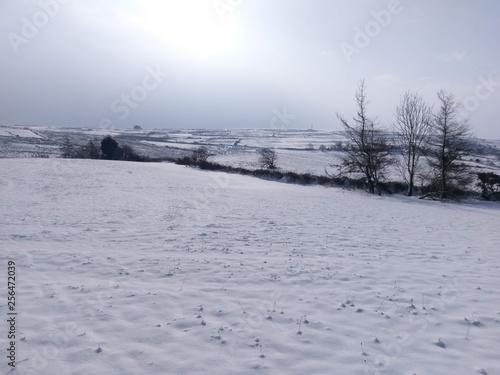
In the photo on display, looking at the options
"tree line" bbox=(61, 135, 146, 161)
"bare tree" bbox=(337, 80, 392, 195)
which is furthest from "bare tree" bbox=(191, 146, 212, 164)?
"bare tree" bbox=(337, 80, 392, 195)

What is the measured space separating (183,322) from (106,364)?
1.35 metres

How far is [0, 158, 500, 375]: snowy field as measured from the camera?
4395 mm

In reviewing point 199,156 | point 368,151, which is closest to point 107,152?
point 199,156

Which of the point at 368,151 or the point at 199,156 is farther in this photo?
the point at 199,156

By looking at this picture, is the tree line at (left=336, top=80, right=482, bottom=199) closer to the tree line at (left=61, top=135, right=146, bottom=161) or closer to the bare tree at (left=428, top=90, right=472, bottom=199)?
the bare tree at (left=428, top=90, right=472, bottom=199)

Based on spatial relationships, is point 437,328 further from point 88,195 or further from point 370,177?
point 370,177

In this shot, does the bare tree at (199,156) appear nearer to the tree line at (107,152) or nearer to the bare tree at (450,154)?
the tree line at (107,152)

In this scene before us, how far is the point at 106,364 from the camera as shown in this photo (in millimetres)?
4184

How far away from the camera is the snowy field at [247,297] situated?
14.4 feet

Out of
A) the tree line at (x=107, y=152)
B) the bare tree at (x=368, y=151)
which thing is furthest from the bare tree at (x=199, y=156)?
the bare tree at (x=368, y=151)

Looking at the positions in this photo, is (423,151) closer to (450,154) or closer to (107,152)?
(450,154)

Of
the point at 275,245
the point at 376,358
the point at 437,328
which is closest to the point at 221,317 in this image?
the point at 376,358

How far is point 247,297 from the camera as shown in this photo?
247 inches

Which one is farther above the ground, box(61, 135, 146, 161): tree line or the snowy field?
box(61, 135, 146, 161): tree line
